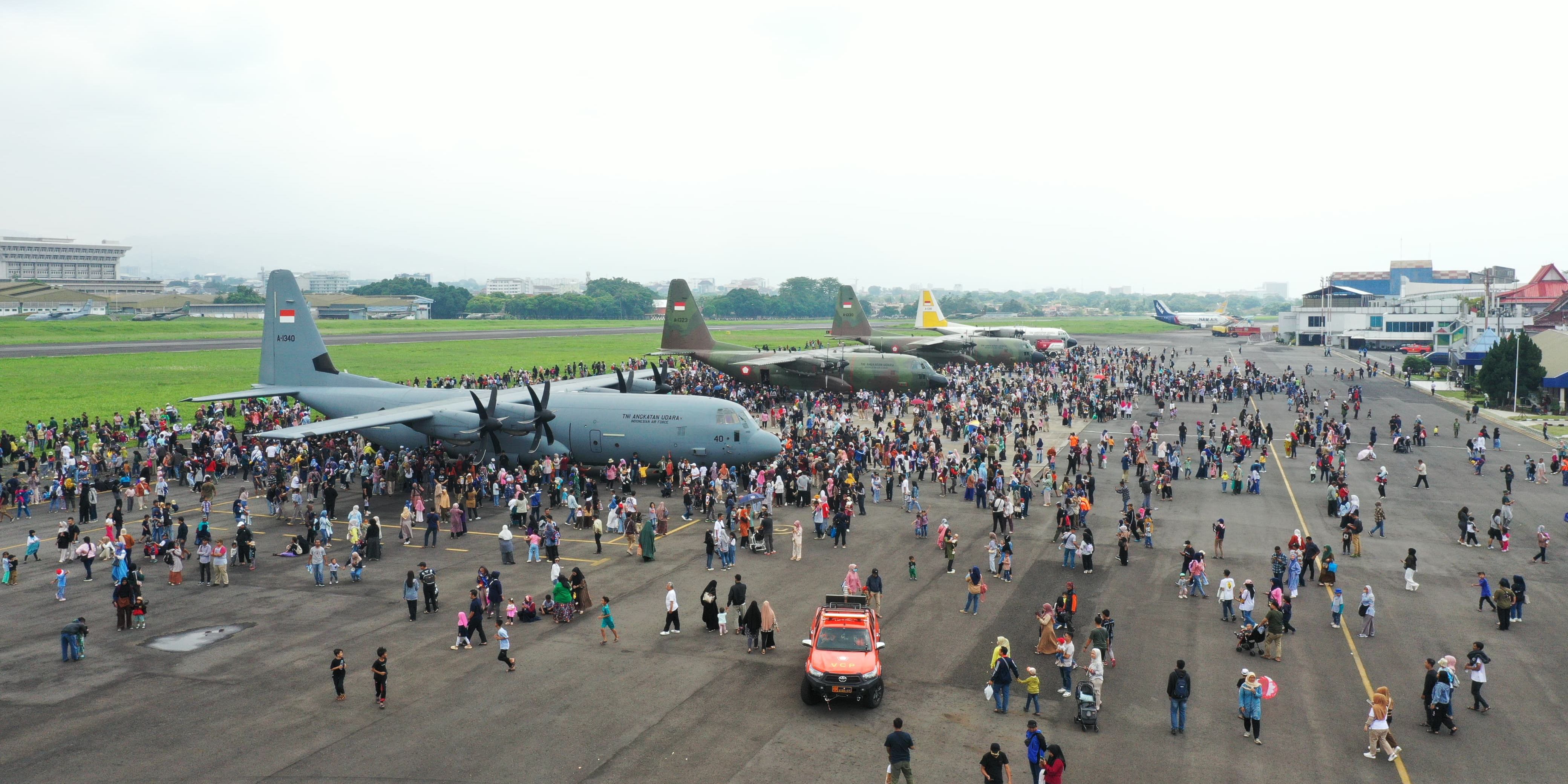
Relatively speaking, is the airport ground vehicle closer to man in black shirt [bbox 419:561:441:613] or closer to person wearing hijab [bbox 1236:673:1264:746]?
person wearing hijab [bbox 1236:673:1264:746]

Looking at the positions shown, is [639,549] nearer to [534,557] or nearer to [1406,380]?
[534,557]

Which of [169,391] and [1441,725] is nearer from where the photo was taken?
[1441,725]

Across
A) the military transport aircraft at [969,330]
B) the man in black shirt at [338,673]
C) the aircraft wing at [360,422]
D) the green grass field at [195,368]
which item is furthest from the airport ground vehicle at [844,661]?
the military transport aircraft at [969,330]

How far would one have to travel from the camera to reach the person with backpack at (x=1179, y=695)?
15.3m

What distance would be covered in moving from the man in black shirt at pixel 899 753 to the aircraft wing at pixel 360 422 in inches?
937

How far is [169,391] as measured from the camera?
5825 centimetres

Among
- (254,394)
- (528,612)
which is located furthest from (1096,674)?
(254,394)

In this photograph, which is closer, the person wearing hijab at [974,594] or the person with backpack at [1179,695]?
the person with backpack at [1179,695]

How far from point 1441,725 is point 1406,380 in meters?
78.1

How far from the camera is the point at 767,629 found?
19.2 meters

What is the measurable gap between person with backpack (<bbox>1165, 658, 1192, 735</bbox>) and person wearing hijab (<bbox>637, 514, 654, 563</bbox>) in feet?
48.6

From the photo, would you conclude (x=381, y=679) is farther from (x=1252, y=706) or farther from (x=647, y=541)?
(x=1252, y=706)

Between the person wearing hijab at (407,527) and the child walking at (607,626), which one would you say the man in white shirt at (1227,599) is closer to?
the child walking at (607,626)

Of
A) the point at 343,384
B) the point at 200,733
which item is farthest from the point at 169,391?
the point at 200,733
